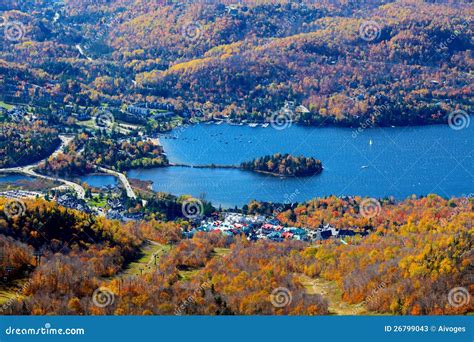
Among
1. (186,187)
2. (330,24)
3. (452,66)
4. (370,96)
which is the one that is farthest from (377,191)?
(330,24)

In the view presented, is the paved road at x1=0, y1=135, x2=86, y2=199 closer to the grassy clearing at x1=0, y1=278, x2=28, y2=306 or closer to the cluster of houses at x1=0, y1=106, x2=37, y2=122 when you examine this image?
the cluster of houses at x1=0, y1=106, x2=37, y2=122

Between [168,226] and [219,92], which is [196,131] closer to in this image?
[219,92]

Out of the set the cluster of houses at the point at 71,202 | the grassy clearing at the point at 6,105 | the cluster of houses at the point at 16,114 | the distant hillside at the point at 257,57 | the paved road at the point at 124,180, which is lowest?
the cluster of houses at the point at 71,202

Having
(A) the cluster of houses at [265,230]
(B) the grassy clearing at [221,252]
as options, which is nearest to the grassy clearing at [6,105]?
(A) the cluster of houses at [265,230]

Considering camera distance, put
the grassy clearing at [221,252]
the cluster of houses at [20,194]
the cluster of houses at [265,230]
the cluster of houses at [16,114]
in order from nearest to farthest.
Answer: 1. the grassy clearing at [221,252]
2. the cluster of houses at [265,230]
3. the cluster of houses at [20,194]
4. the cluster of houses at [16,114]

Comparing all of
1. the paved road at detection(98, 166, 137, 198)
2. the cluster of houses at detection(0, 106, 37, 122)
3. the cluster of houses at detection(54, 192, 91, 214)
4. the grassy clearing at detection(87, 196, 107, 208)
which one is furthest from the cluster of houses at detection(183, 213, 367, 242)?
the cluster of houses at detection(0, 106, 37, 122)

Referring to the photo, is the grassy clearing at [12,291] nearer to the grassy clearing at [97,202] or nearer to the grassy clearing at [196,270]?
the grassy clearing at [196,270]

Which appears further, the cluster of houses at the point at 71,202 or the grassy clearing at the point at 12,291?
the cluster of houses at the point at 71,202
